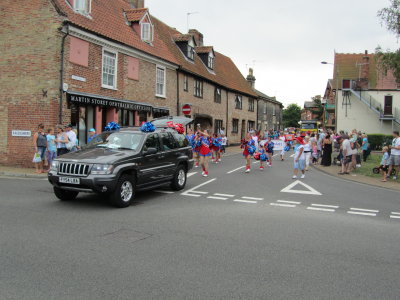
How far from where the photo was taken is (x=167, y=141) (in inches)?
392

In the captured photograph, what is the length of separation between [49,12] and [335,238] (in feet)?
45.9

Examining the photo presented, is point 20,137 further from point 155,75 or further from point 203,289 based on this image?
point 203,289

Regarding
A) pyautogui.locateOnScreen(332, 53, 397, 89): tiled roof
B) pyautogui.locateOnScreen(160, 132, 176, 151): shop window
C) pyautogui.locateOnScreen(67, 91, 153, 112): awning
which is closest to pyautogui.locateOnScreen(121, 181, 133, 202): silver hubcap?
pyautogui.locateOnScreen(160, 132, 176, 151): shop window

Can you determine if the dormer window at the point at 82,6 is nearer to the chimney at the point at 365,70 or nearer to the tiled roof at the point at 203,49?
the tiled roof at the point at 203,49

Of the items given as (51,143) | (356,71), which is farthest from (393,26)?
(356,71)

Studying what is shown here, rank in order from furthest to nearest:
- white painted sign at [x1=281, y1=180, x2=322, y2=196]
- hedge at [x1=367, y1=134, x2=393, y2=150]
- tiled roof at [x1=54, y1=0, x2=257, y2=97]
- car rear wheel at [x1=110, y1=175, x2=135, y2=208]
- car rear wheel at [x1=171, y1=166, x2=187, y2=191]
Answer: hedge at [x1=367, y1=134, x2=393, y2=150], tiled roof at [x1=54, y1=0, x2=257, y2=97], white painted sign at [x1=281, y1=180, x2=322, y2=196], car rear wheel at [x1=171, y1=166, x2=187, y2=191], car rear wheel at [x1=110, y1=175, x2=135, y2=208]

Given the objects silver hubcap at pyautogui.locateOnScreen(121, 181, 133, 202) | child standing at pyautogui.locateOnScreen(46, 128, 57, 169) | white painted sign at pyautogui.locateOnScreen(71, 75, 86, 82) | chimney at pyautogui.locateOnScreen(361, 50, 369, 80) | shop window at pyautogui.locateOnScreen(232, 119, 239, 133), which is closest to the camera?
silver hubcap at pyautogui.locateOnScreen(121, 181, 133, 202)

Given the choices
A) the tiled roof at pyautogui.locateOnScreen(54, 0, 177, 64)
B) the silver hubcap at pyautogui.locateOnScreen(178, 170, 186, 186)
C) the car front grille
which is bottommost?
the silver hubcap at pyautogui.locateOnScreen(178, 170, 186, 186)

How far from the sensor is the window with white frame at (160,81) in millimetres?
21969

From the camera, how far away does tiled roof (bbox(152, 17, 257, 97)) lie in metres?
26.0

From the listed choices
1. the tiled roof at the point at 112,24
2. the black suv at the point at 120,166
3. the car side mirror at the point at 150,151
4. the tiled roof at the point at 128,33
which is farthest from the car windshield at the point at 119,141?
the tiled roof at the point at 128,33

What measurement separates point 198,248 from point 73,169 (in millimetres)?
3760

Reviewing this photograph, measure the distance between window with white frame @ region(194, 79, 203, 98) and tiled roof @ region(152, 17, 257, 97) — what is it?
0.52m

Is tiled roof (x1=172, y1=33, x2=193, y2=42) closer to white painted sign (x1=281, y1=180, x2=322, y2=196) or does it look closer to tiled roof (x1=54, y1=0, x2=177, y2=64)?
tiled roof (x1=54, y1=0, x2=177, y2=64)
